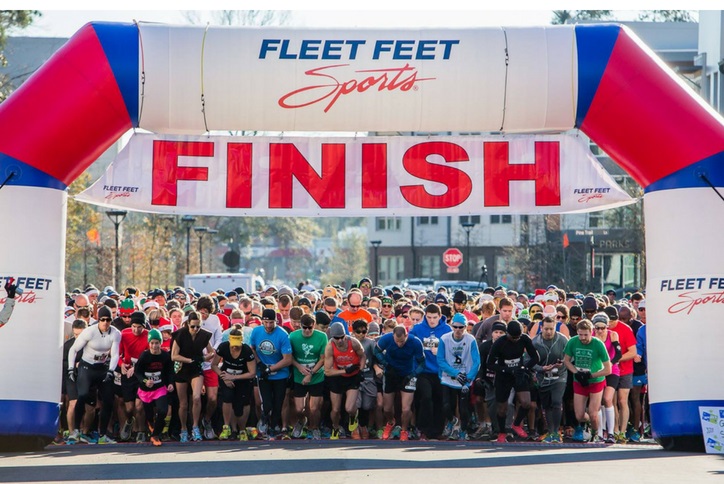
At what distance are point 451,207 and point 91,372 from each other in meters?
5.15

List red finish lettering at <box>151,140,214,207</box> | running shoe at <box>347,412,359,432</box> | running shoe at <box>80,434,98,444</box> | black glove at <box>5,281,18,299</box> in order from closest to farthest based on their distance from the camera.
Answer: black glove at <box>5,281,18,299</box>
red finish lettering at <box>151,140,214,207</box>
running shoe at <box>80,434,98,444</box>
running shoe at <box>347,412,359,432</box>

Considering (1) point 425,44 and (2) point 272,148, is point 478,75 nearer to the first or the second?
(1) point 425,44

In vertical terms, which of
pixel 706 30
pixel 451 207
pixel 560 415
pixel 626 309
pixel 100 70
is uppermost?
pixel 706 30

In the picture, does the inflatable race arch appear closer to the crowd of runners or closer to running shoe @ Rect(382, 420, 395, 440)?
the crowd of runners

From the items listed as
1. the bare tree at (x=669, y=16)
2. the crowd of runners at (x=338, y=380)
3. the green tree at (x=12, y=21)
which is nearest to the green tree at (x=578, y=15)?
the bare tree at (x=669, y=16)

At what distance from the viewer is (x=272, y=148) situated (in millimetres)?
13836

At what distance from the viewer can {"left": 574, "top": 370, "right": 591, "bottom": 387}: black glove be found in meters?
15.1

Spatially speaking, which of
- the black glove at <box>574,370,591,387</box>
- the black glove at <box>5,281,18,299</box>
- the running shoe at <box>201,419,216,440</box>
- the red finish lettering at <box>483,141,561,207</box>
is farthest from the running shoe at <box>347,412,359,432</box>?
the black glove at <box>5,281,18,299</box>

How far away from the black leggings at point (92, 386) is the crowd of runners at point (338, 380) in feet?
0.04

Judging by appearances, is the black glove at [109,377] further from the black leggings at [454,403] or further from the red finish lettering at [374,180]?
the black leggings at [454,403]

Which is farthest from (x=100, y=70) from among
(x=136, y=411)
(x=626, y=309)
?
(x=626, y=309)

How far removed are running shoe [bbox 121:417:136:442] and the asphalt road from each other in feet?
1.51

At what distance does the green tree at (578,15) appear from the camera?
220 ft

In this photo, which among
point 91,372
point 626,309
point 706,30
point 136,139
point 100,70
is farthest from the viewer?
point 706,30
